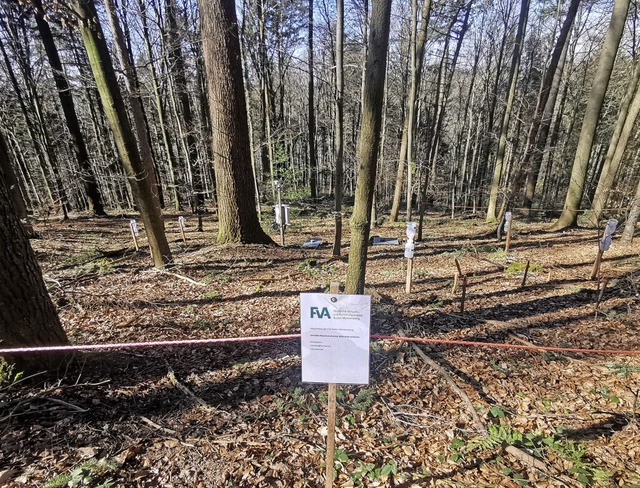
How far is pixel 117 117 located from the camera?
17.3 ft

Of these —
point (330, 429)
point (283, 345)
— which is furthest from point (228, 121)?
point (330, 429)

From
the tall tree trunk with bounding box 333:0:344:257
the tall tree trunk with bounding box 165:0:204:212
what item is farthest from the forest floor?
the tall tree trunk with bounding box 165:0:204:212

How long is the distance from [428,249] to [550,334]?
19.6 ft

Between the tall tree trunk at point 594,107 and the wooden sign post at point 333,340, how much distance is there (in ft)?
37.0

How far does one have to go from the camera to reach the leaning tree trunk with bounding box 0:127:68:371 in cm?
258

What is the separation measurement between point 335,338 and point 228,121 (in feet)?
21.7

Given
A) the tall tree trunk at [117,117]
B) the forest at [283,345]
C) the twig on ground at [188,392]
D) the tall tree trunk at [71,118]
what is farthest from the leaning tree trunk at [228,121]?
the tall tree trunk at [71,118]

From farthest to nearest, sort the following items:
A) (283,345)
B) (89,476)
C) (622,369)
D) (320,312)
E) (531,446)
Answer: (283,345) → (622,369) → (531,446) → (89,476) → (320,312)

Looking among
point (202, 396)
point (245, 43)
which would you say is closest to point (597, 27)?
point (245, 43)

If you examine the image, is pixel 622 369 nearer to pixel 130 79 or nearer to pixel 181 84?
pixel 130 79

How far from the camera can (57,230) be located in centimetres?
1100

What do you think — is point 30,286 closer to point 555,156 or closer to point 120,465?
point 120,465

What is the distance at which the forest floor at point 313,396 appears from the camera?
2.38 meters

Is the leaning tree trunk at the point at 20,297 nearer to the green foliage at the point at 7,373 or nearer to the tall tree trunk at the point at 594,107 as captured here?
the green foliage at the point at 7,373
